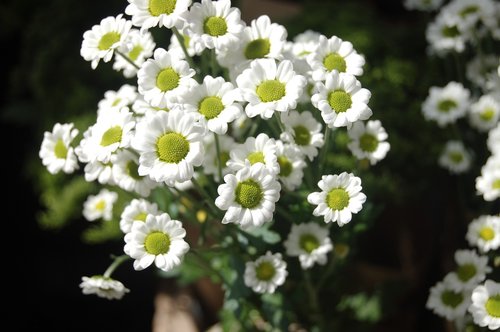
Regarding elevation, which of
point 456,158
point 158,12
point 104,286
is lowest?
point 104,286

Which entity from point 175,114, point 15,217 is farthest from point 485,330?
point 15,217

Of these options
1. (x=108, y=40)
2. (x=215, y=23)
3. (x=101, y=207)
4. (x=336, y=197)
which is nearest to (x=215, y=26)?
(x=215, y=23)

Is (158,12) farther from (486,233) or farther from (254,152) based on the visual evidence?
(486,233)

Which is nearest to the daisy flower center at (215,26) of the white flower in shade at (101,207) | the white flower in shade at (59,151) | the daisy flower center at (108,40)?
the daisy flower center at (108,40)

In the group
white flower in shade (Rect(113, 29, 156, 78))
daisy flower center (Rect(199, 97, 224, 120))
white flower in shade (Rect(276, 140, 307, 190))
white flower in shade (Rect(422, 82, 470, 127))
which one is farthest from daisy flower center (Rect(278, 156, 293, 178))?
white flower in shade (Rect(422, 82, 470, 127))

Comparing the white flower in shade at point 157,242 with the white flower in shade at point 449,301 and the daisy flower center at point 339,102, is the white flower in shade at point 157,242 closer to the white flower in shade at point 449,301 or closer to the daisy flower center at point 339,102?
the daisy flower center at point 339,102

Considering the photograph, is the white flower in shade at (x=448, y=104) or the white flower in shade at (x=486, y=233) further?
the white flower in shade at (x=448, y=104)
